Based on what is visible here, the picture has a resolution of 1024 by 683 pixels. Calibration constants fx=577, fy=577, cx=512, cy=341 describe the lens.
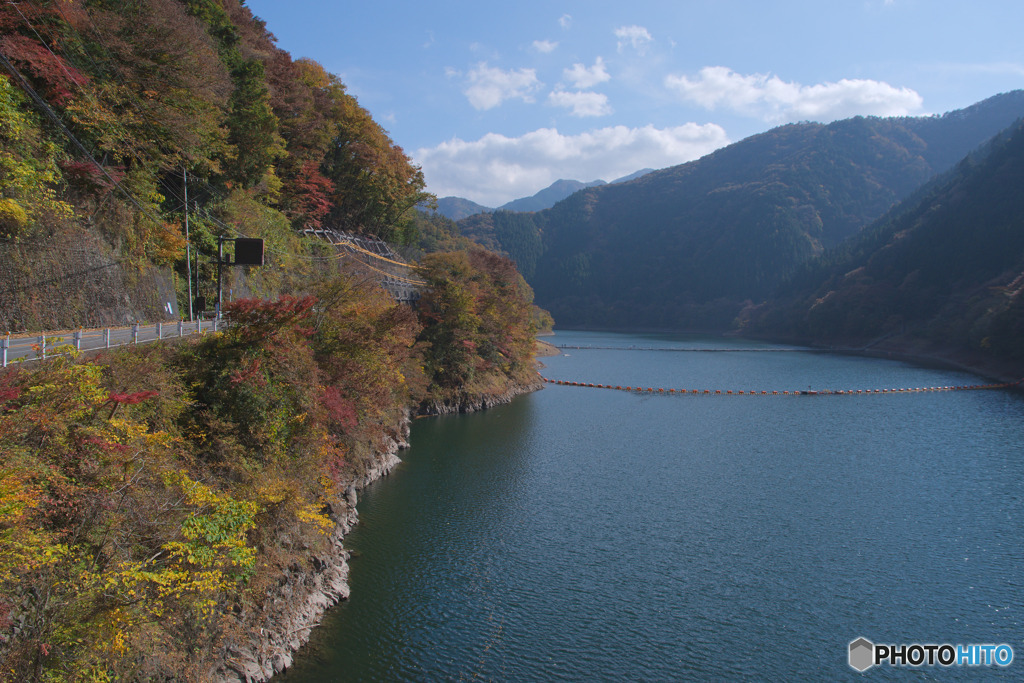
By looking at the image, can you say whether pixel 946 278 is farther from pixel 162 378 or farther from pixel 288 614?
Answer: pixel 162 378

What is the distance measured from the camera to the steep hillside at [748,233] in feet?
513

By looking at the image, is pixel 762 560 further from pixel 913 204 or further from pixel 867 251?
pixel 913 204

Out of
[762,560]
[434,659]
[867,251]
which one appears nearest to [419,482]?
[434,659]

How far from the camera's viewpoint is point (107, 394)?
38.9 feet

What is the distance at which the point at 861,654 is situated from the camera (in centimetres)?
1285

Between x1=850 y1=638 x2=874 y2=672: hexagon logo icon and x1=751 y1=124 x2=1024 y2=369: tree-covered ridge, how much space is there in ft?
191

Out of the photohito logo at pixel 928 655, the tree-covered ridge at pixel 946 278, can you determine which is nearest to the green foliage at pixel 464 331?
the photohito logo at pixel 928 655

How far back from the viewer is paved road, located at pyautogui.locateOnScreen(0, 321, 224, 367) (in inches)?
477

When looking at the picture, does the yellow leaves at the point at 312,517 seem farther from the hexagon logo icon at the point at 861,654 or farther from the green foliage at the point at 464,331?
the green foliage at the point at 464,331

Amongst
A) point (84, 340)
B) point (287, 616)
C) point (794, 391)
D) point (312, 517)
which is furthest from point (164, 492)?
point (794, 391)

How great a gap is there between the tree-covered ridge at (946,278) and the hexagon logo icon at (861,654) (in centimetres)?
5818

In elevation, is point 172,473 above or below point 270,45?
below

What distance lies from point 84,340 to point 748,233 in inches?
6802

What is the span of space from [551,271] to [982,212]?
384 ft
